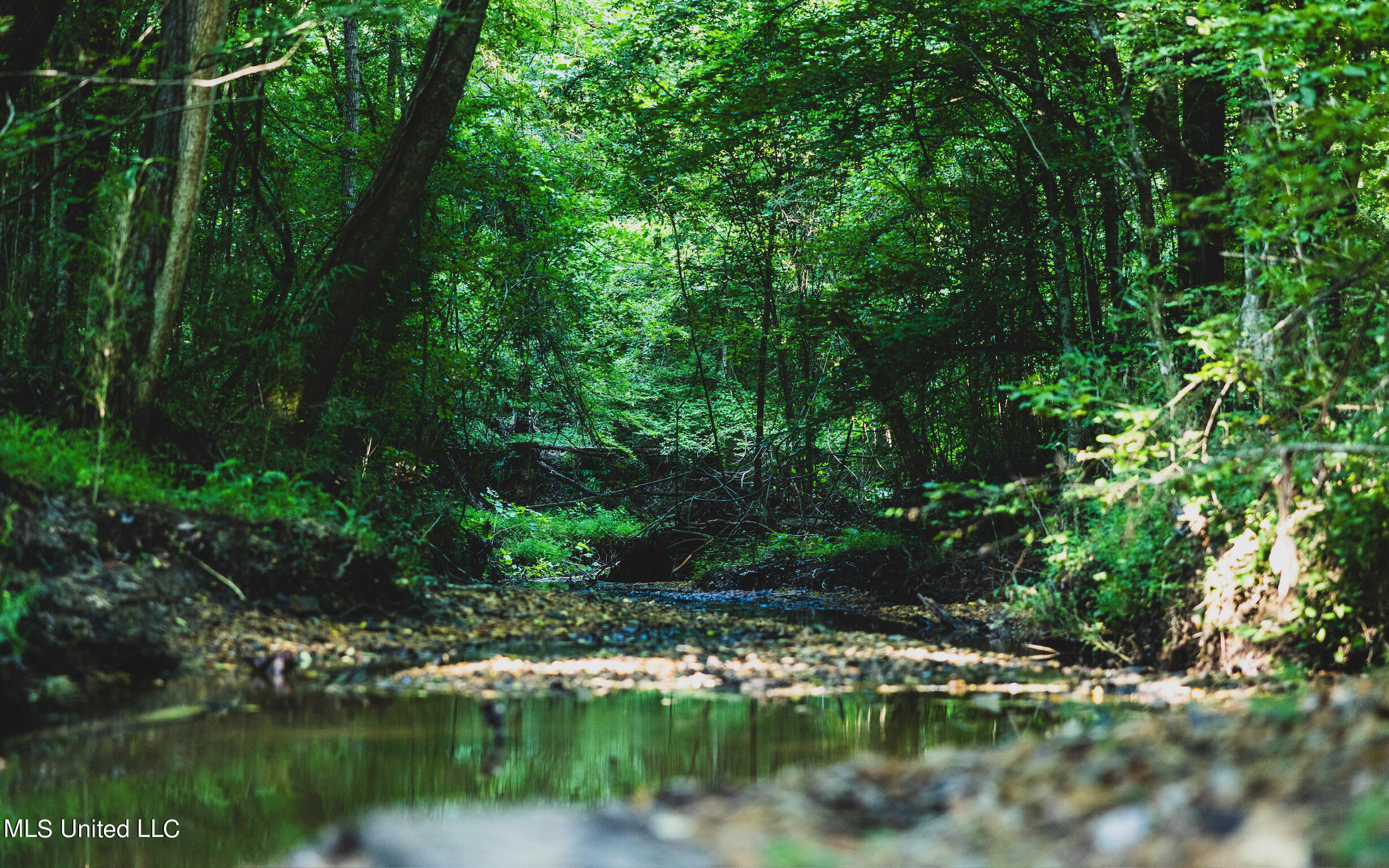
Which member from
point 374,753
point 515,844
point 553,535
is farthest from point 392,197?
point 553,535

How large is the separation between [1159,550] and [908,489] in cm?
561

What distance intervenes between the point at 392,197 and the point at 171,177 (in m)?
2.29

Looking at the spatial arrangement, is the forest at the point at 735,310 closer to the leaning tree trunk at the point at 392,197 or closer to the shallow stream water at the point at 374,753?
the leaning tree trunk at the point at 392,197

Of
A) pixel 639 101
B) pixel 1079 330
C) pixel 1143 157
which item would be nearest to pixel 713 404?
pixel 639 101

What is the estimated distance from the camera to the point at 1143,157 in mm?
9594

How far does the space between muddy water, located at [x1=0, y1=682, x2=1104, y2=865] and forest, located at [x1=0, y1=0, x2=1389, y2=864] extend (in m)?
0.81

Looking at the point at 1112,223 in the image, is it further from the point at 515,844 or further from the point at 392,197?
the point at 515,844

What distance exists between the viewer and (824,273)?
16.0 m

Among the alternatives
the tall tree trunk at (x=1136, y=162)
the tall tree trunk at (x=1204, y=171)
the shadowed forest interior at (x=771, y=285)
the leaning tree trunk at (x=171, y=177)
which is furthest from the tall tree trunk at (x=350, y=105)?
the tall tree trunk at (x=1204, y=171)

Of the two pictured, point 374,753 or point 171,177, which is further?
point 171,177

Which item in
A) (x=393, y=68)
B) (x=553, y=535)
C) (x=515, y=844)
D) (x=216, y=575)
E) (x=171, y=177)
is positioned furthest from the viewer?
(x=553, y=535)

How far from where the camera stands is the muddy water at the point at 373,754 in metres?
3.32

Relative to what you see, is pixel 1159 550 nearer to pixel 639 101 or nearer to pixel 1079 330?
pixel 1079 330

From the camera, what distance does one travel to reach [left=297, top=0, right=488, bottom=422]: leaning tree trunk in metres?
9.23
